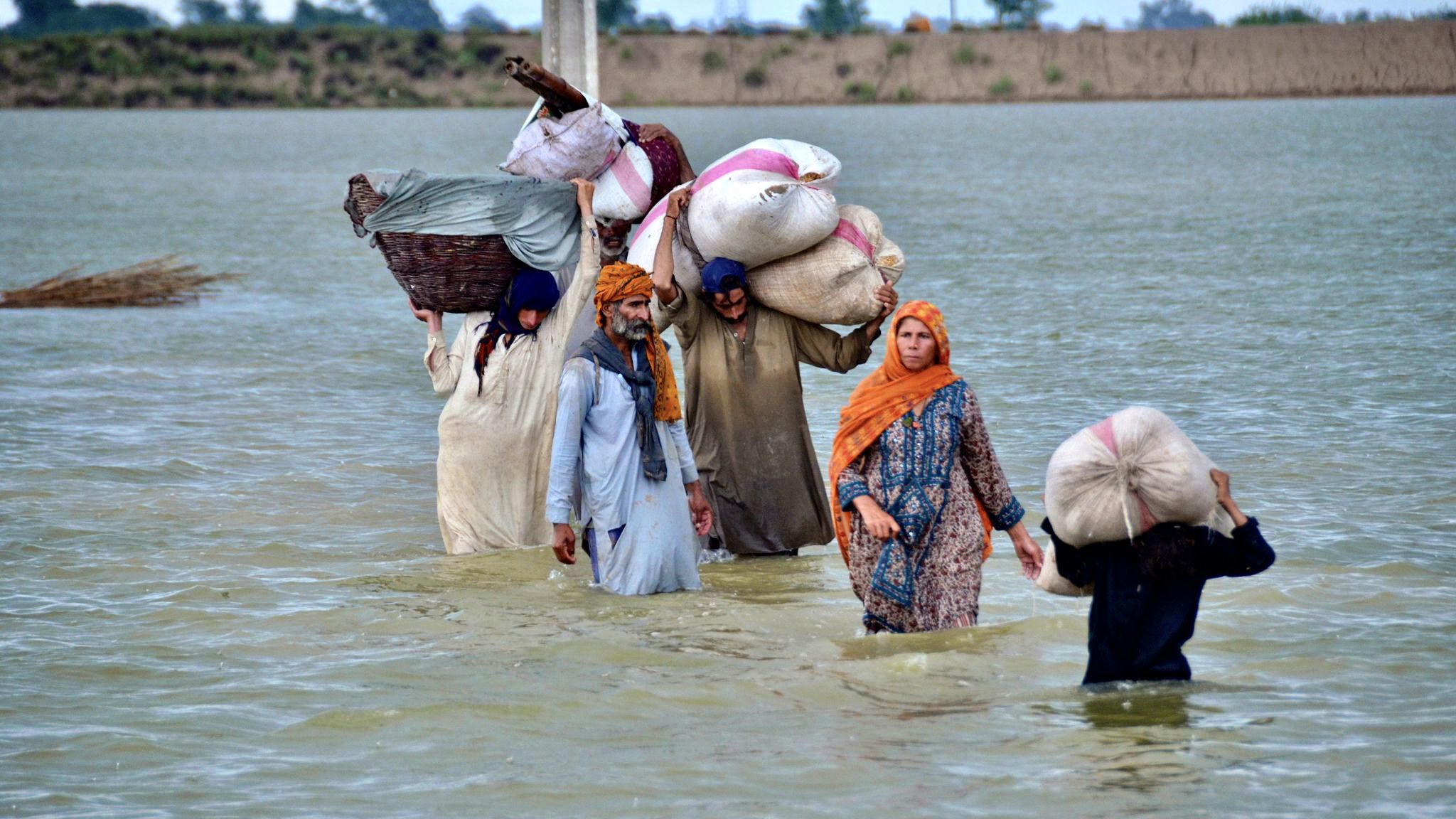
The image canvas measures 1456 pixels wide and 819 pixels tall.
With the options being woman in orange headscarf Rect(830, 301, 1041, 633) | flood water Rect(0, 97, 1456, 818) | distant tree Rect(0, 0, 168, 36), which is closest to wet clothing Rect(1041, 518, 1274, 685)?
flood water Rect(0, 97, 1456, 818)

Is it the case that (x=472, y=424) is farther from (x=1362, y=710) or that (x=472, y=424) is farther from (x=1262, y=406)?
(x=1262, y=406)

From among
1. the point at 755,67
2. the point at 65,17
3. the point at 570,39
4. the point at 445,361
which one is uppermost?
the point at 65,17

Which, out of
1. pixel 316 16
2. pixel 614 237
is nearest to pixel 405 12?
pixel 316 16

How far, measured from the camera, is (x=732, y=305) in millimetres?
6098

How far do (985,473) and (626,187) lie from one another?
2.01 metres

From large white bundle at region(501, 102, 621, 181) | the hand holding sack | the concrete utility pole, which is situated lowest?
the hand holding sack

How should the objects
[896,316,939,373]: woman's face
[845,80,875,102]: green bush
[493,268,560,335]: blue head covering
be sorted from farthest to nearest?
[845,80,875,102]: green bush → [493,268,560,335]: blue head covering → [896,316,939,373]: woman's face

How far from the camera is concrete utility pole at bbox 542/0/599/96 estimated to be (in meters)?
9.47

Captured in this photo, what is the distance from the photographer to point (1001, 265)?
787 inches

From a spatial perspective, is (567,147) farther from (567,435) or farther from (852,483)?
(852,483)

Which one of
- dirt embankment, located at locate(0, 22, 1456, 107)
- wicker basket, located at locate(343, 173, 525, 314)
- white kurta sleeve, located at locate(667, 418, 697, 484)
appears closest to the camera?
white kurta sleeve, located at locate(667, 418, 697, 484)

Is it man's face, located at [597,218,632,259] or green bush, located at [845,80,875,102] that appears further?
green bush, located at [845,80,875,102]

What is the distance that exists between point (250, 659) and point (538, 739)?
1.32 meters

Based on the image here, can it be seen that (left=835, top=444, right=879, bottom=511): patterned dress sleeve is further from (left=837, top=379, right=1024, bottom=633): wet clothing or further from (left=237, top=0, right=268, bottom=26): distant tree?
(left=237, top=0, right=268, bottom=26): distant tree
